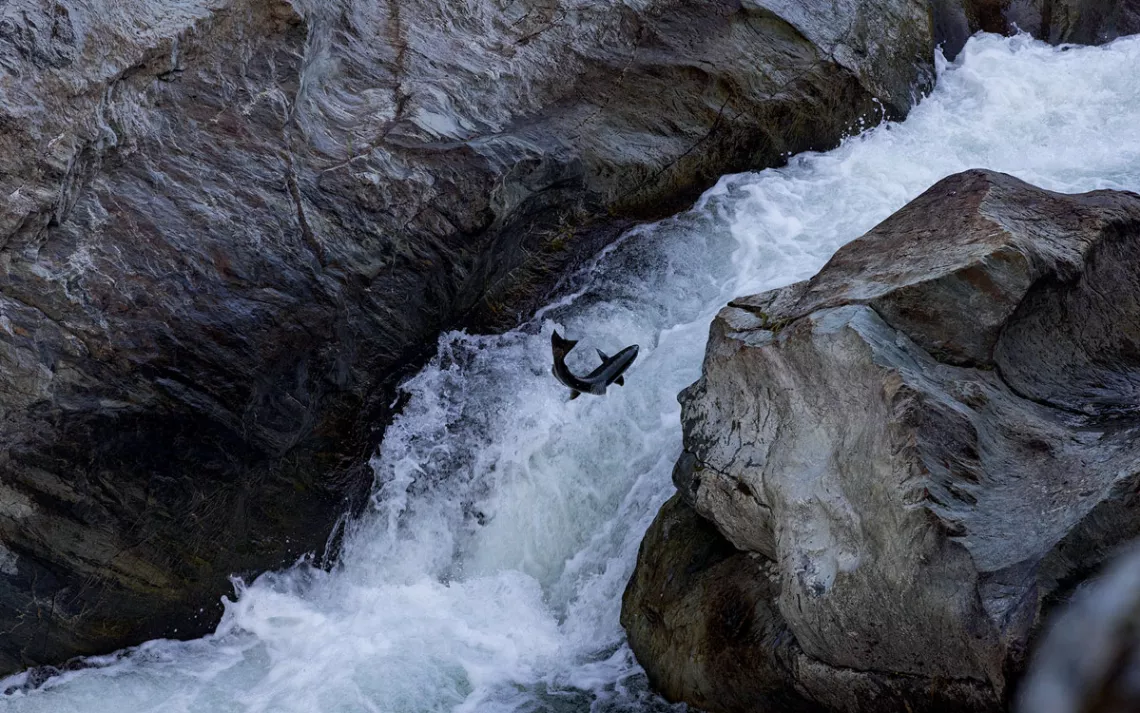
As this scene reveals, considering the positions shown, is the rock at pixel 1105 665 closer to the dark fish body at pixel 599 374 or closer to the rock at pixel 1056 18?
the dark fish body at pixel 599 374

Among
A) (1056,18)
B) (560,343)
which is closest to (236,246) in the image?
(560,343)

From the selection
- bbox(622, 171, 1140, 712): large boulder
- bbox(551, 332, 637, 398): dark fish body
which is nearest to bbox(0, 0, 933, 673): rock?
bbox(551, 332, 637, 398): dark fish body

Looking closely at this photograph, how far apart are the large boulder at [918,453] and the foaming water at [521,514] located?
1.86 feet

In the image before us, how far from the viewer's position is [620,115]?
23.9 feet

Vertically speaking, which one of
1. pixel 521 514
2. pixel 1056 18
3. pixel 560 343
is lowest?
pixel 521 514

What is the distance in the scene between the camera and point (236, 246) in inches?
228

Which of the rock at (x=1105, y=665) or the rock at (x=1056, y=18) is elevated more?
the rock at (x=1056, y=18)

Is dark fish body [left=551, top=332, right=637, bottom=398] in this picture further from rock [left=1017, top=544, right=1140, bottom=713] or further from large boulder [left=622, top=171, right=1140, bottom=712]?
rock [left=1017, top=544, right=1140, bottom=713]

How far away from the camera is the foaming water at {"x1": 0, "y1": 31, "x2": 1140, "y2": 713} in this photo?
18.6ft

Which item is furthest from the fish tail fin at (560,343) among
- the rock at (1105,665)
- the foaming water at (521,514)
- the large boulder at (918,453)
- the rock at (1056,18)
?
the rock at (1056,18)

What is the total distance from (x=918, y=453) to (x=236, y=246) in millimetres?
3774

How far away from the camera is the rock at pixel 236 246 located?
548 cm

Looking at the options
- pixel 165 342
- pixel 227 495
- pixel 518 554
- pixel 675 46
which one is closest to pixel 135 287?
pixel 165 342

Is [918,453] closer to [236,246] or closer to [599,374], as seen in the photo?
[599,374]
